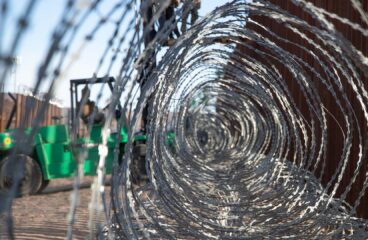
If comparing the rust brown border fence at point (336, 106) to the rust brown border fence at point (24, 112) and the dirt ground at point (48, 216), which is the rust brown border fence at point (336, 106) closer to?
Result: the rust brown border fence at point (24, 112)

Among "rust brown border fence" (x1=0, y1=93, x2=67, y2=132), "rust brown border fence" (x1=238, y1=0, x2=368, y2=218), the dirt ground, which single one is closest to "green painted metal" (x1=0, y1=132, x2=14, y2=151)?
"rust brown border fence" (x1=0, y1=93, x2=67, y2=132)

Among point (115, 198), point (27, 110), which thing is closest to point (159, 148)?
point (115, 198)

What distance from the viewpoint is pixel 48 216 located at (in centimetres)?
729

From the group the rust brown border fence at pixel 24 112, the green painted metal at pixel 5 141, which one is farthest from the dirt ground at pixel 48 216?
the rust brown border fence at pixel 24 112

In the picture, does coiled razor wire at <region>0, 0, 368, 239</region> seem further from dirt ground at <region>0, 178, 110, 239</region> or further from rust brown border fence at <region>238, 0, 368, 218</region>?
dirt ground at <region>0, 178, 110, 239</region>

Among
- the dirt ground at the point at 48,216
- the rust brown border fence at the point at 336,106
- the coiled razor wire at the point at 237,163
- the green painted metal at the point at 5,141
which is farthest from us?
the green painted metal at the point at 5,141

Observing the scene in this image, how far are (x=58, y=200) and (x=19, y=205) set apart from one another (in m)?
0.74

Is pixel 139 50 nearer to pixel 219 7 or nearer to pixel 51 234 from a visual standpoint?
pixel 219 7

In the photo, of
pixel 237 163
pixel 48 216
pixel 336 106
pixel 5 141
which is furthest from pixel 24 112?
pixel 5 141

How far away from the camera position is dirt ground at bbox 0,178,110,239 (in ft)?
18.7

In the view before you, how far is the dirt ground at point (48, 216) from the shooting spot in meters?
5.70

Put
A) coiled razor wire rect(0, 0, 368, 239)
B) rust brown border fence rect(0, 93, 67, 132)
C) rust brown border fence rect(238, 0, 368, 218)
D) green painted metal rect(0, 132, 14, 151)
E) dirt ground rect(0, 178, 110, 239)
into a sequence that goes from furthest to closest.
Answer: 1. green painted metal rect(0, 132, 14, 151)
2. dirt ground rect(0, 178, 110, 239)
3. rust brown border fence rect(238, 0, 368, 218)
4. coiled razor wire rect(0, 0, 368, 239)
5. rust brown border fence rect(0, 93, 67, 132)

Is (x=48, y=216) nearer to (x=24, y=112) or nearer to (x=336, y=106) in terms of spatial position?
(x=336, y=106)

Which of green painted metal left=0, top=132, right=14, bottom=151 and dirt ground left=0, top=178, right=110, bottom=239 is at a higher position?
green painted metal left=0, top=132, right=14, bottom=151
